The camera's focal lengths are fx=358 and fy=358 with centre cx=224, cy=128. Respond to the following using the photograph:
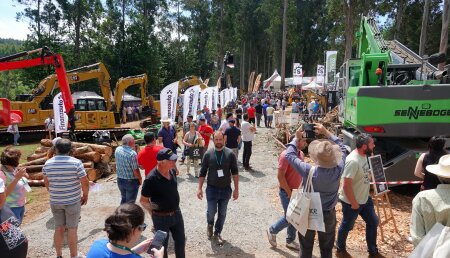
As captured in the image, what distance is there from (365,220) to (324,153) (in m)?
1.94

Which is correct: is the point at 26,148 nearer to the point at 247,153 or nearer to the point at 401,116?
the point at 247,153

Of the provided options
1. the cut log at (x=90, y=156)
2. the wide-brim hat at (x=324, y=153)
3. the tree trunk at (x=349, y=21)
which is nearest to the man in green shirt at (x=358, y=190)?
the wide-brim hat at (x=324, y=153)

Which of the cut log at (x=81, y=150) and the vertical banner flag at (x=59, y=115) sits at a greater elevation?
the vertical banner flag at (x=59, y=115)

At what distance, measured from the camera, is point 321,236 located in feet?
13.1

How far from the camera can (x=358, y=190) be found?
4.72m

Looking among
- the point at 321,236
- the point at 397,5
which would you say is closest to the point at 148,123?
the point at 321,236

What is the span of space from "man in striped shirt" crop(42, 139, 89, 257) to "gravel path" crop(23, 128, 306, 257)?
31.0 inches

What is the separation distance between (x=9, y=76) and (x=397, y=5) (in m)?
53.5

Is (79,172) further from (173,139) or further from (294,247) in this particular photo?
(173,139)

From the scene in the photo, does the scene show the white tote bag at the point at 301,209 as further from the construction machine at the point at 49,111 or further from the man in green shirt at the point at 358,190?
the construction machine at the point at 49,111

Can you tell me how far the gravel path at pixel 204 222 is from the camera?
551 cm

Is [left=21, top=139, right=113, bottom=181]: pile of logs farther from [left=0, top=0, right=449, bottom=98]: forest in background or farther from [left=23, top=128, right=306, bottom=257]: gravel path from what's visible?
[left=0, top=0, right=449, bottom=98]: forest in background

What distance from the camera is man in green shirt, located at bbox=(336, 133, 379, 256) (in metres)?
4.59

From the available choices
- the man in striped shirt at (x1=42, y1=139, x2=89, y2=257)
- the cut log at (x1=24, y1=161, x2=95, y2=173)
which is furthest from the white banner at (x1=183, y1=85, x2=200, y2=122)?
the man in striped shirt at (x1=42, y1=139, x2=89, y2=257)
